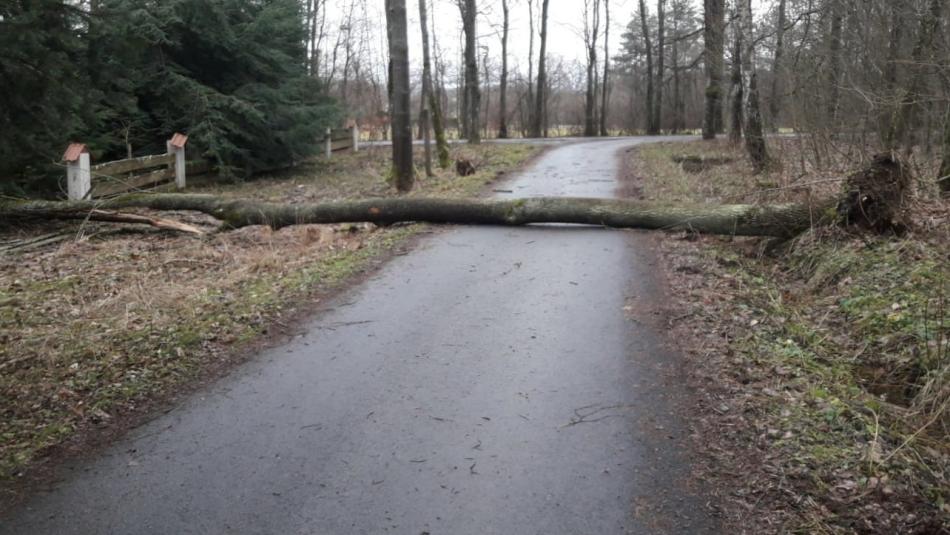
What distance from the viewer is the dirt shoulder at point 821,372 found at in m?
3.97

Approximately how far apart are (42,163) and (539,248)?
1058 cm

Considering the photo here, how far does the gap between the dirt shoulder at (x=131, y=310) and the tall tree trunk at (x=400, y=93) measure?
14.4 ft

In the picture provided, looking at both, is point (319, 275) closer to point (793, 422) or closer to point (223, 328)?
point (223, 328)

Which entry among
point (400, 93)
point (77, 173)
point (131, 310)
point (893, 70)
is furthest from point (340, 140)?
point (131, 310)

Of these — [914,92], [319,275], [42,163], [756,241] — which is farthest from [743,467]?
[42,163]

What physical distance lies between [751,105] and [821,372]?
39.6 ft

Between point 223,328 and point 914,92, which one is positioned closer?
point 223,328

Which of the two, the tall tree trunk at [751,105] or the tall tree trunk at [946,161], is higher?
the tall tree trunk at [751,105]

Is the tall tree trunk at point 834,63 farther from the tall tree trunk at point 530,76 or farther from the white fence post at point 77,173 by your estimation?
the tall tree trunk at point 530,76

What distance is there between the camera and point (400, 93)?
15.5 meters

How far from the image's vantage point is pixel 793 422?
473cm

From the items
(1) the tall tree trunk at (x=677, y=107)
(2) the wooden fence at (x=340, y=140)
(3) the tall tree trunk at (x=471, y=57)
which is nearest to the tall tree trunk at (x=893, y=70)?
(3) the tall tree trunk at (x=471, y=57)

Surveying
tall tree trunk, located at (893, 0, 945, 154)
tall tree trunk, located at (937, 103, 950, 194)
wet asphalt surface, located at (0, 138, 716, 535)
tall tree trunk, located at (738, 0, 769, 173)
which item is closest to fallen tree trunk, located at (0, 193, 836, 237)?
tall tree trunk, located at (937, 103, 950, 194)

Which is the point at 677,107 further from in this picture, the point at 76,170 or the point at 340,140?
the point at 76,170
